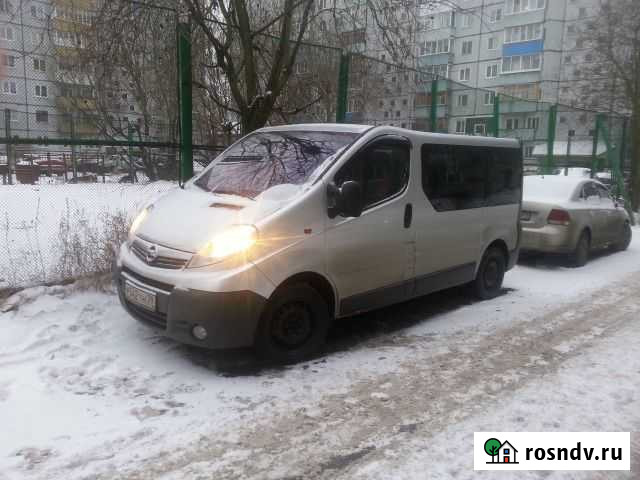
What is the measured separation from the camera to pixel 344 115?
8.89 meters

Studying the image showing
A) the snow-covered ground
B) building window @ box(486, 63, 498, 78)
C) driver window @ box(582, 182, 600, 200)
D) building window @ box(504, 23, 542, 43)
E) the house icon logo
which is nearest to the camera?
the house icon logo

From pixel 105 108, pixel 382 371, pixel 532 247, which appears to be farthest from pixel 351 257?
pixel 532 247

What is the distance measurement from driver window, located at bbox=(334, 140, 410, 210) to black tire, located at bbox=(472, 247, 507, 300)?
216 cm

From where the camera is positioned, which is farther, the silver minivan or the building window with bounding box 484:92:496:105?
the building window with bounding box 484:92:496:105

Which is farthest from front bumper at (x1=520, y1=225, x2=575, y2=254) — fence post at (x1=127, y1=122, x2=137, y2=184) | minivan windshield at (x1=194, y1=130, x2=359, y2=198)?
fence post at (x1=127, y1=122, x2=137, y2=184)

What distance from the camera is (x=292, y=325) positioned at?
14.5 ft

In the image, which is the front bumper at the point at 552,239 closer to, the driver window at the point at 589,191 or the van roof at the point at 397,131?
the driver window at the point at 589,191

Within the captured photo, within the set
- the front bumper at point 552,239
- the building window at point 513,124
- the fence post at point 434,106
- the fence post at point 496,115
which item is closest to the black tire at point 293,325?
the front bumper at point 552,239

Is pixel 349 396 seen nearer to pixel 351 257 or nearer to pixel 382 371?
pixel 382 371

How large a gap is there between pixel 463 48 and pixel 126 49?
5307 cm

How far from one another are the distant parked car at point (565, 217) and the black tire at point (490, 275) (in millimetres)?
1910

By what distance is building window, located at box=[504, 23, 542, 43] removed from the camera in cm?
4922

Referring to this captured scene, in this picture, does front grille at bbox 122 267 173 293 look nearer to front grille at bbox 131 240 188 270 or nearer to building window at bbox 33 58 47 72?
front grille at bbox 131 240 188 270

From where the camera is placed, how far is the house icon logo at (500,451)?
318 centimetres
